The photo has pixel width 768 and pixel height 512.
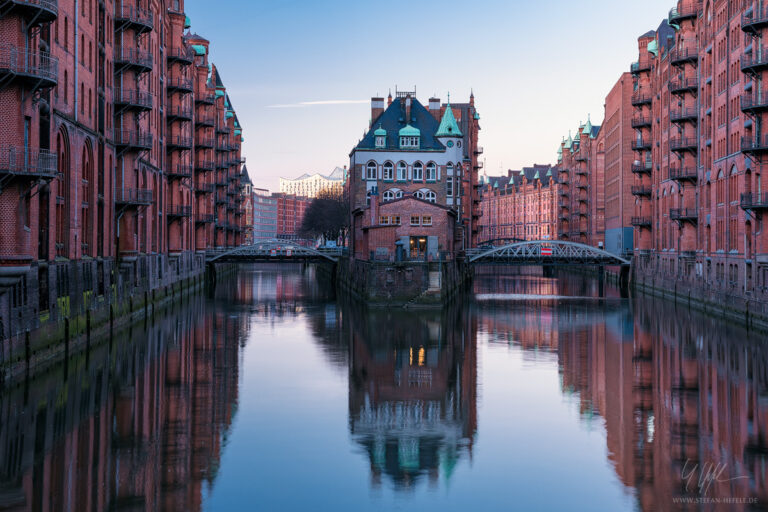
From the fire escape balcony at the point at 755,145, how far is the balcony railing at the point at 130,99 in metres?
32.4

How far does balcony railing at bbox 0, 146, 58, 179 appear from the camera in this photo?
27.0 meters

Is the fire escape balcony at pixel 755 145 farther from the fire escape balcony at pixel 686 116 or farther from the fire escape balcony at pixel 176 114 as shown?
the fire escape balcony at pixel 176 114

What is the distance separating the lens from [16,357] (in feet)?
87.5

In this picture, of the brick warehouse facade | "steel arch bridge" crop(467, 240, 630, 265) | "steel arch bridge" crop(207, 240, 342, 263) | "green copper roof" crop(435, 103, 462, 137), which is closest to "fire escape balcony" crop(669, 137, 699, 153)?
"steel arch bridge" crop(467, 240, 630, 265)

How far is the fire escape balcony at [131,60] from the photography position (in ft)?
151

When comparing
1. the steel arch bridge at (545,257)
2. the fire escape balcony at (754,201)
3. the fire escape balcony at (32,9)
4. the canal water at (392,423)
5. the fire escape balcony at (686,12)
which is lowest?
the canal water at (392,423)

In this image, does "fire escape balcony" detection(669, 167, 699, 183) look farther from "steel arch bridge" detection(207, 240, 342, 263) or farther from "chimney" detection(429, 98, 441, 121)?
"steel arch bridge" detection(207, 240, 342, 263)

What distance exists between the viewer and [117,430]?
22.1 meters

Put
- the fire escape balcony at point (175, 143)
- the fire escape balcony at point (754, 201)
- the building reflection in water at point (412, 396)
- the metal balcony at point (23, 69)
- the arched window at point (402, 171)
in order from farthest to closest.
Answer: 1. the arched window at point (402, 171)
2. the fire escape balcony at point (175, 143)
3. the fire escape balcony at point (754, 201)
4. the metal balcony at point (23, 69)
5. the building reflection in water at point (412, 396)

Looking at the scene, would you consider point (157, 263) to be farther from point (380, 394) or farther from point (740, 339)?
point (740, 339)

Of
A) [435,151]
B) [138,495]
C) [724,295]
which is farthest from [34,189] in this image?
[435,151]

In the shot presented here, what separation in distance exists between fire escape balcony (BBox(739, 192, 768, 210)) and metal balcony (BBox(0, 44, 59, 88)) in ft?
114

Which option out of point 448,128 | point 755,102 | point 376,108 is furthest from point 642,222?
point 755,102

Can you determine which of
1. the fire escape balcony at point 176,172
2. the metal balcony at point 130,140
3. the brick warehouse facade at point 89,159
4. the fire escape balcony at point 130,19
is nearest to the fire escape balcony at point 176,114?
the brick warehouse facade at point 89,159
